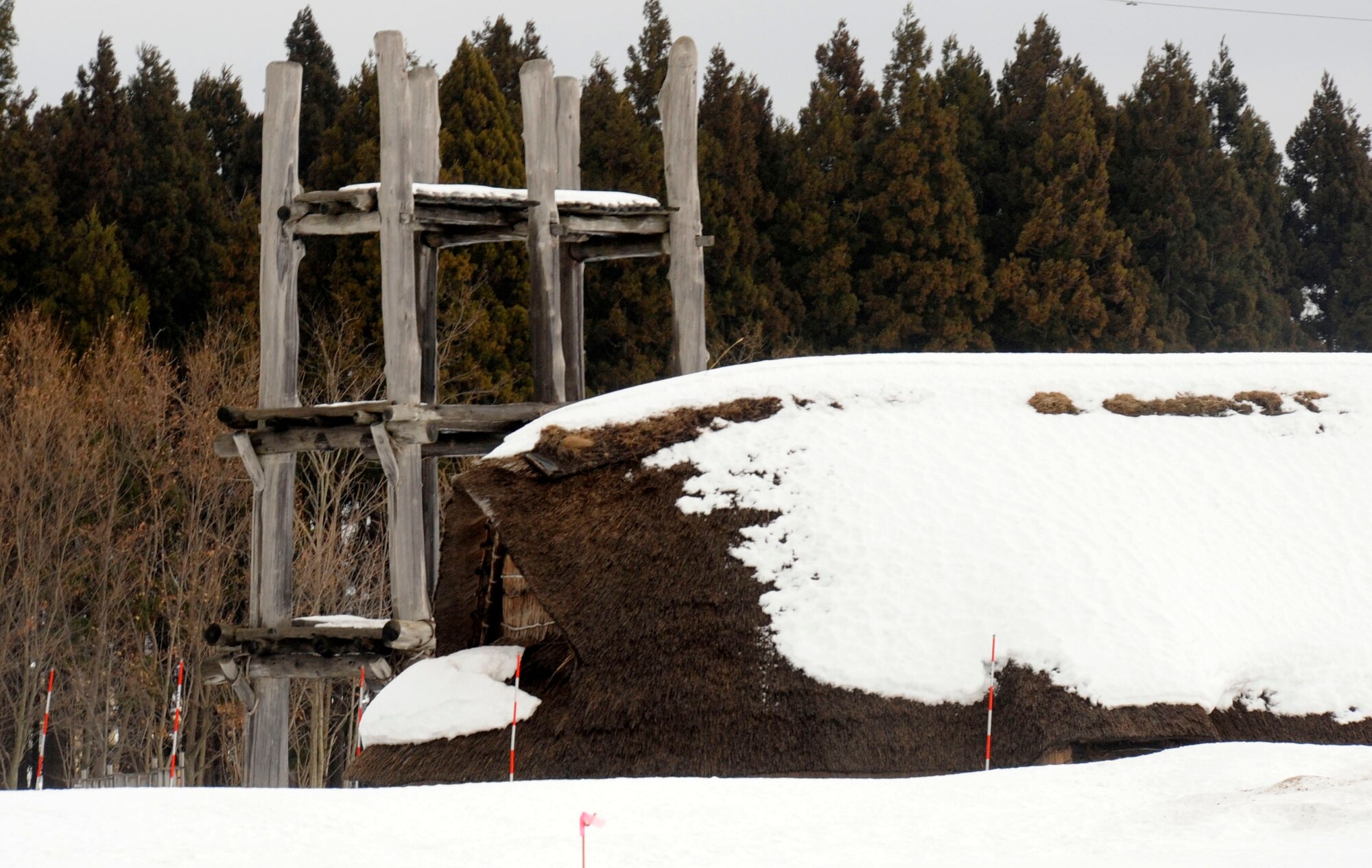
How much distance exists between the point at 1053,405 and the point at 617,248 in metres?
5.30

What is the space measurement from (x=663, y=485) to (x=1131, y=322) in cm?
1795

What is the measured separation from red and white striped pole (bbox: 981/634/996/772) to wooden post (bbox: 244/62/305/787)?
6.86 metres

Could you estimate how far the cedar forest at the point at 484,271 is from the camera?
21.5 metres

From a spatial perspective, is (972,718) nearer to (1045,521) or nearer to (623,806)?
(1045,521)

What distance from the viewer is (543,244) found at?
14.5m

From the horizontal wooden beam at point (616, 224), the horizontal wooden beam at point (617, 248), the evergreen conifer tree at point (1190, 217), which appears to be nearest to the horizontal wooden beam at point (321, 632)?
the horizontal wooden beam at point (616, 224)

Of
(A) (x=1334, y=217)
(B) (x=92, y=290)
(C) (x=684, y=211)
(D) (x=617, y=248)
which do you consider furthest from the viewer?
(A) (x=1334, y=217)

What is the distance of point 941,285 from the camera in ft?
89.0

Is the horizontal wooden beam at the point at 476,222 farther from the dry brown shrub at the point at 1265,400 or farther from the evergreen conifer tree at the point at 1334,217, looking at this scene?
the evergreen conifer tree at the point at 1334,217

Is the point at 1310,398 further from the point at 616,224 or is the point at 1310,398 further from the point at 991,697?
the point at 616,224

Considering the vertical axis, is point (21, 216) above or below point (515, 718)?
above

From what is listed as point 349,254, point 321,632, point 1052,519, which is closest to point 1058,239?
point 349,254

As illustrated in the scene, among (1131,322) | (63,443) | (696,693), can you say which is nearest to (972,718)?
(696,693)

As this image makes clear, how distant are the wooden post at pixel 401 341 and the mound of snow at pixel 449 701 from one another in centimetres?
247
